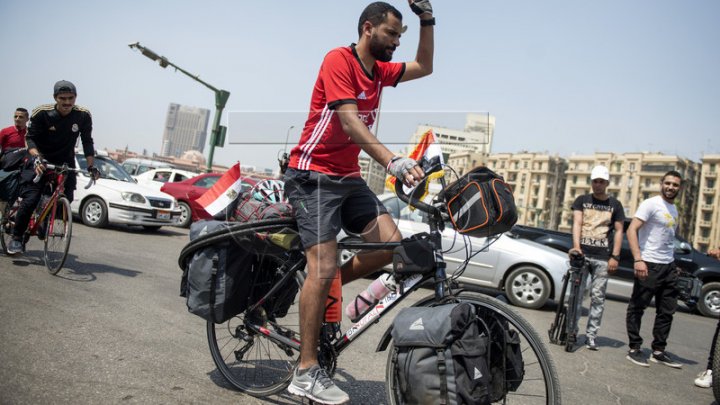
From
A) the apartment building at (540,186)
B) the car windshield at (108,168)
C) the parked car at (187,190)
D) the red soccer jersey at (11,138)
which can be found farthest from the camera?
the apartment building at (540,186)

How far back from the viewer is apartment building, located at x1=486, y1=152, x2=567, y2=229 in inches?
5349

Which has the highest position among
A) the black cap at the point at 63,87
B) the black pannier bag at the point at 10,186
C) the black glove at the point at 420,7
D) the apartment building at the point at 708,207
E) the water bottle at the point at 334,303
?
the apartment building at the point at 708,207

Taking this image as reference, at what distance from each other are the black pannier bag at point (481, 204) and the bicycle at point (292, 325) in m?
0.12

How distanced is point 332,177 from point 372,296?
2.21 ft

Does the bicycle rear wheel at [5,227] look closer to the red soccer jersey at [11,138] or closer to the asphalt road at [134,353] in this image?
the asphalt road at [134,353]

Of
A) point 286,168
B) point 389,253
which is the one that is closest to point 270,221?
point 286,168

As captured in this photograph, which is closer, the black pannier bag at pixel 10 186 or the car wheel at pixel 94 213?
the black pannier bag at pixel 10 186

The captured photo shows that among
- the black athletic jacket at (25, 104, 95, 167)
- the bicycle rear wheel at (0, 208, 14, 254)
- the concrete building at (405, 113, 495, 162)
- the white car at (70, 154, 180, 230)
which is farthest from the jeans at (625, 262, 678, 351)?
the white car at (70, 154, 180, 230)

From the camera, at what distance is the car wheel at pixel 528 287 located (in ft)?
28.4

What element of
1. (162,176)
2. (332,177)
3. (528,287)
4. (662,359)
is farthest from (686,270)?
(162,176)

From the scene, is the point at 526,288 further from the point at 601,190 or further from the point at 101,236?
the point at 101,236

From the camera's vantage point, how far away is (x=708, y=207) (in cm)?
11000

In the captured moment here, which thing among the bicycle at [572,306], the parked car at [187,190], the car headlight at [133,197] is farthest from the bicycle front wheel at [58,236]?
the parked car at [187,190]

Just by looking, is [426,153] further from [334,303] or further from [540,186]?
[540,186]
